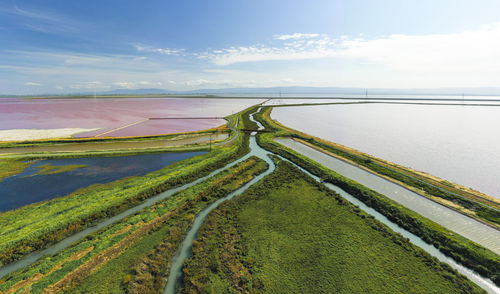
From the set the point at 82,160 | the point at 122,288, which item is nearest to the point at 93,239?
the point at 122,288

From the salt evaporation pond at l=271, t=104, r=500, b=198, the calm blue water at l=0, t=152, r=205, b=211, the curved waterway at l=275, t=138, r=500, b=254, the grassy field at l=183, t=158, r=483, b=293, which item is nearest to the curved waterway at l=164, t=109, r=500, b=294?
the grassy field at l=183, t=158, r=483, b=293

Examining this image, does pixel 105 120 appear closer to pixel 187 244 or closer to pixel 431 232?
pixel 187 244

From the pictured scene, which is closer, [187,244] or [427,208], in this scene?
[187,244]

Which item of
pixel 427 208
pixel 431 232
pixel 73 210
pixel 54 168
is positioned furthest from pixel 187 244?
pixel 54 168

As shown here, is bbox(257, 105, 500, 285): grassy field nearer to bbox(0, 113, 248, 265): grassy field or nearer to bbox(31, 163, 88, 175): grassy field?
bbox(0, 113, 248, 265): grassy field

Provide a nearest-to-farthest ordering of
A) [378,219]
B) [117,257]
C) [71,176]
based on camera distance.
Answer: [117,257] → [378,219] → [71,176]
